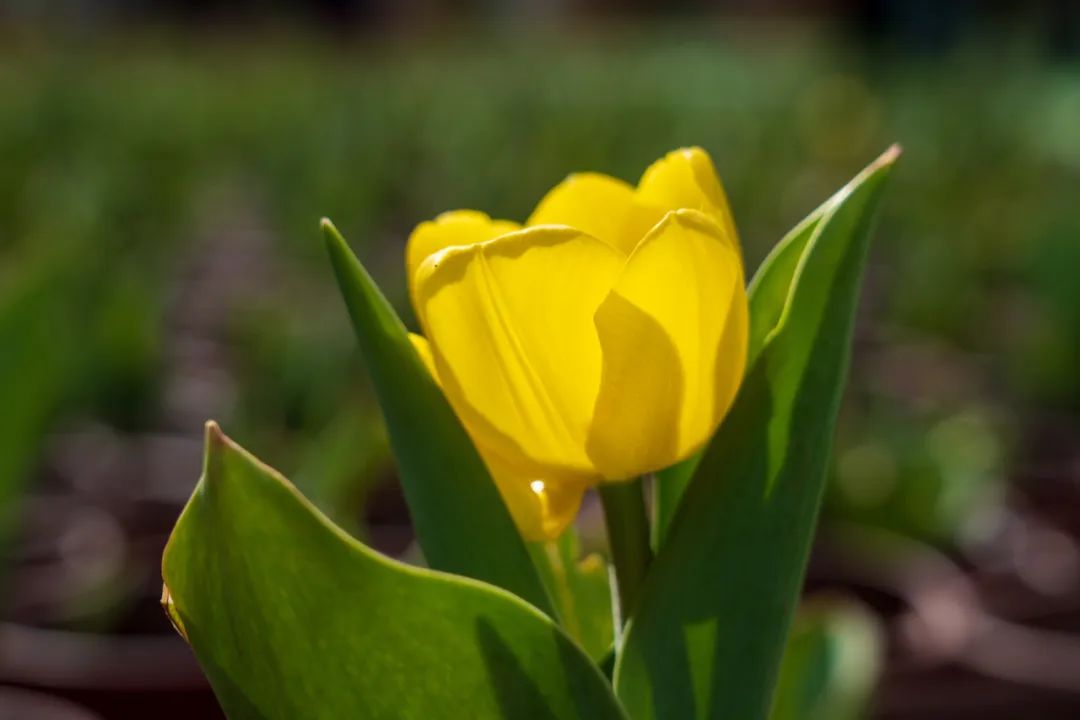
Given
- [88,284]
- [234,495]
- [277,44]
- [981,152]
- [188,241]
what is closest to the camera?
[234,495]

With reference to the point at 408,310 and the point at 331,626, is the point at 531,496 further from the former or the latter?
the point at 408,310

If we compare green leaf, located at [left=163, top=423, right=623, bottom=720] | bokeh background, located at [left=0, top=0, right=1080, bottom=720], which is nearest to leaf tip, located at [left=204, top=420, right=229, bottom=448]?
green leaf, located at [left=163, top=423, right=623, bottom=720]

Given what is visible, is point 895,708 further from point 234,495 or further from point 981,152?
point 981,152

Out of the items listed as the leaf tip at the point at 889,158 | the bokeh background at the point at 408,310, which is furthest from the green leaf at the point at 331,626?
the bokeh background at the point at 408,310

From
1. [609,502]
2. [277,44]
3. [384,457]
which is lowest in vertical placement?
[277,44]

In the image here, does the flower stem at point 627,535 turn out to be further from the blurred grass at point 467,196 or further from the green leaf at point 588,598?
the blurred grass at point 467,196

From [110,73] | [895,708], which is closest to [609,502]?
[895,708]

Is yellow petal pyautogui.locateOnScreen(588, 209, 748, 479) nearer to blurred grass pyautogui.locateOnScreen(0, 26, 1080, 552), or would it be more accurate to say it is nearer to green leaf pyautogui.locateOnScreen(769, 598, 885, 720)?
green leaf pyautogui.locateOnScreen(769, 598, 885, 720)
